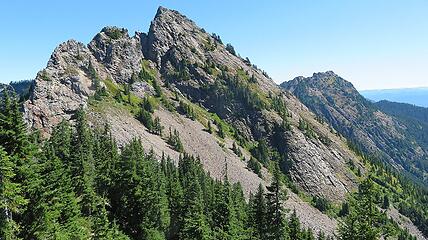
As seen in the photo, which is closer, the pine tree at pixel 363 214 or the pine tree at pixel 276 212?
the pine tree at pixel 363 214

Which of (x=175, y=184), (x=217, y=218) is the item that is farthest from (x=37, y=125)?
(x=217, y=218)

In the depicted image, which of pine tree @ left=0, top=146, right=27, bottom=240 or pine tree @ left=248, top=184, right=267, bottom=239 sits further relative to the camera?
pine tree @ left=248, top=184, right=267, bottom=239

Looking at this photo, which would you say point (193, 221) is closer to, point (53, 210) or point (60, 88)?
point (53, 210)

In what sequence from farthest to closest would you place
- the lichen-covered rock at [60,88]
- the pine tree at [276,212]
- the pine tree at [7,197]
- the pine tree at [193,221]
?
the lichen-covered rock at [60,88], the pine tree at [193,221], the pine tree at [276,212], the pine tree at [7,197]

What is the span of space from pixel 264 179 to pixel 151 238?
403 feet

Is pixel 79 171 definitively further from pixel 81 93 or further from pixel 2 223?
pixel 81 93

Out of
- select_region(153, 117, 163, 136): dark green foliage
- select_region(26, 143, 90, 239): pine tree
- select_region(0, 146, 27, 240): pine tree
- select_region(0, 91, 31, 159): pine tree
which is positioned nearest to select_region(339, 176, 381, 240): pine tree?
select_region(26, 143, 90, 239): pine tree

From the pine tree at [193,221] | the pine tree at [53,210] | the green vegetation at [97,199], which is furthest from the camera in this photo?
the pine tree at [193,221]

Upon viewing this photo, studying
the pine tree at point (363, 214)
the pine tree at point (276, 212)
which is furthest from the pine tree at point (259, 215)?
the pine tree at point (363, 214)

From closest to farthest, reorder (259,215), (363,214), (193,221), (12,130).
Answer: (12,130), (363,214), (193,221), (259,215)

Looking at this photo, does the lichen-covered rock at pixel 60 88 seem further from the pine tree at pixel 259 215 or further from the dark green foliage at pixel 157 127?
the pine tree at pixel 259 215

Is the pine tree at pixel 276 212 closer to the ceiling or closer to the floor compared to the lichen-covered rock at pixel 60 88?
closer to the floor

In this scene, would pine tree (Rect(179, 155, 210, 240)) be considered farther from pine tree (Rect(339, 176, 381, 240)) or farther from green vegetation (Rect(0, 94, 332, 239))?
pine tree (Rect(339, 176, 381, 240))

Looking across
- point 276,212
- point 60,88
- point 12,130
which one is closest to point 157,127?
point 60,88
